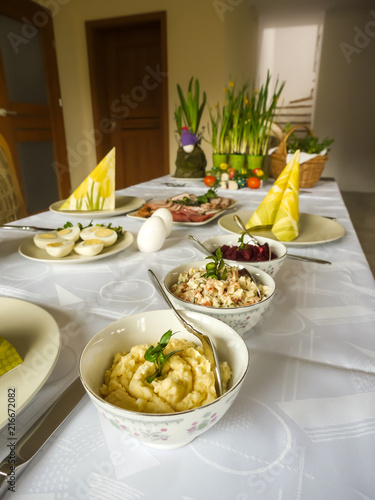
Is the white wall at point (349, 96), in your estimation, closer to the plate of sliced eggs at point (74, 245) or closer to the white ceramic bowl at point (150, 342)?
the plate of sliced eggs at point (74, 245)

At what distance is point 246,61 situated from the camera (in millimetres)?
4301

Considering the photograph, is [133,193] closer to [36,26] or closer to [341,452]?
[341,452]

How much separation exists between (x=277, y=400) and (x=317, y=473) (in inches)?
3.2

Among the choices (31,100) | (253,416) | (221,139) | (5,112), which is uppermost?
(31,100)

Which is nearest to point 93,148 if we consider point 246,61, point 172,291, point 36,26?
point 36,26

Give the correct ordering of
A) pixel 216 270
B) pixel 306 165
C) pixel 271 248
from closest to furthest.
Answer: pixel 216 270, pixel 271 248, pixel 306 165

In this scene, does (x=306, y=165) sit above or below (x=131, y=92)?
below

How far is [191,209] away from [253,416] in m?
0.76

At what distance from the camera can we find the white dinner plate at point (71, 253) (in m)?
0.68

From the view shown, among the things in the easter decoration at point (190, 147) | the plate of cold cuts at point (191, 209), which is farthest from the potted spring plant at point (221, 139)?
the plate of cold cuts at point (191, 209)

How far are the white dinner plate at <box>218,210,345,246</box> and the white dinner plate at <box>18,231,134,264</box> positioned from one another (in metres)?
0.28

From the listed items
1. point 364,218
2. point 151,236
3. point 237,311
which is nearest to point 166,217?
point 151,236

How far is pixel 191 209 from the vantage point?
1.03 m

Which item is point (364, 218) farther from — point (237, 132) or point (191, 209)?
point (191, 209)
